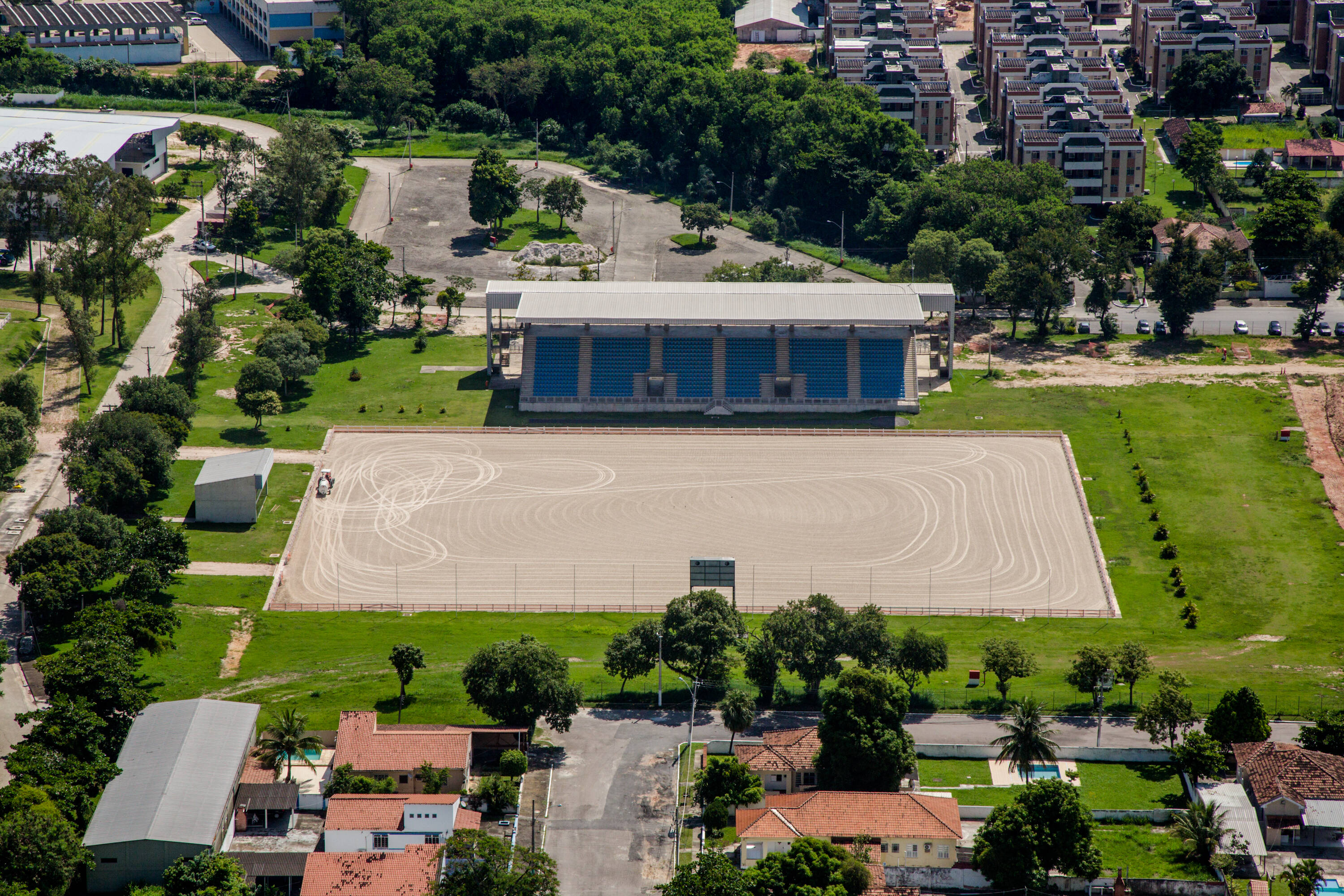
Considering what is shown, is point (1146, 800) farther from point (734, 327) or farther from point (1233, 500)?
point (734, 327)

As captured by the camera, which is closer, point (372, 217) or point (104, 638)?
point (104, 638)

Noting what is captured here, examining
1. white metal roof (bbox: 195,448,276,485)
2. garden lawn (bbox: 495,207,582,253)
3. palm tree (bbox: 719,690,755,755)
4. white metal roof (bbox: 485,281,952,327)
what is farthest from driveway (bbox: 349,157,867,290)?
palm tree (bbox: 719,690,755,755)

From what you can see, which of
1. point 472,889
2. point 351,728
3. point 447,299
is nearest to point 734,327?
point 447,299

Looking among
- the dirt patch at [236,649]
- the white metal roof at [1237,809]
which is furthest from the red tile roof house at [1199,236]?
the dirt patch at [236,649]

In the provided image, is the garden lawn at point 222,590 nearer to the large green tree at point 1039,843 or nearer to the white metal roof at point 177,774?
the white metal roof at point 177,774

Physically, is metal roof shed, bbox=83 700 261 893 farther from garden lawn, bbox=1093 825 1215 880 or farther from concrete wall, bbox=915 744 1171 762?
garden lawn, bbox=1093 825 1215 880

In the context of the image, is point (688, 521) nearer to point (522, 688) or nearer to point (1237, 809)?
point (522, 688)
